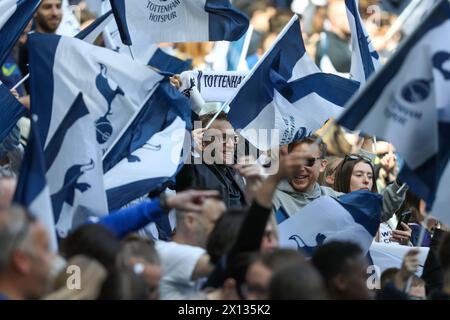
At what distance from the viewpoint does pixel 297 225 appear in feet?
32.3

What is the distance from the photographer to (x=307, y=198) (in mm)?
10258

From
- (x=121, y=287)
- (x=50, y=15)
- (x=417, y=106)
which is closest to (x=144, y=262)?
(x=121, y=287)

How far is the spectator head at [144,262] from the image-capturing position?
22.5 ft

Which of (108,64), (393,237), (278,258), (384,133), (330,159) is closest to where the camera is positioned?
(278,258)

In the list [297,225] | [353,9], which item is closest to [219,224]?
[297,225]

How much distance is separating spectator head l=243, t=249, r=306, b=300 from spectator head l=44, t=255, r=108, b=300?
27.5 inches

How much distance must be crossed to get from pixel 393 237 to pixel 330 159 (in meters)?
1.52

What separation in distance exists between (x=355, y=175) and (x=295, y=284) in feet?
16.0

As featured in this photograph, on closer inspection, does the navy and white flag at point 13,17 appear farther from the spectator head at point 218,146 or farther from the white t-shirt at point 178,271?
the white t-shirt at point 178,271

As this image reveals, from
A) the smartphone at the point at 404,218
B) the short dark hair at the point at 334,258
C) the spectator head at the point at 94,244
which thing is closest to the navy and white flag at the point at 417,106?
the short dark hair at the point at 334,258

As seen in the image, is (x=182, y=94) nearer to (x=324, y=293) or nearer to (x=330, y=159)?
(x=330, y=159)

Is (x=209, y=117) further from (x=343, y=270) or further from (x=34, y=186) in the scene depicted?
(x=343, y=270)

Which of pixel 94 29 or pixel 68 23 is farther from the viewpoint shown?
pixel 68 23
